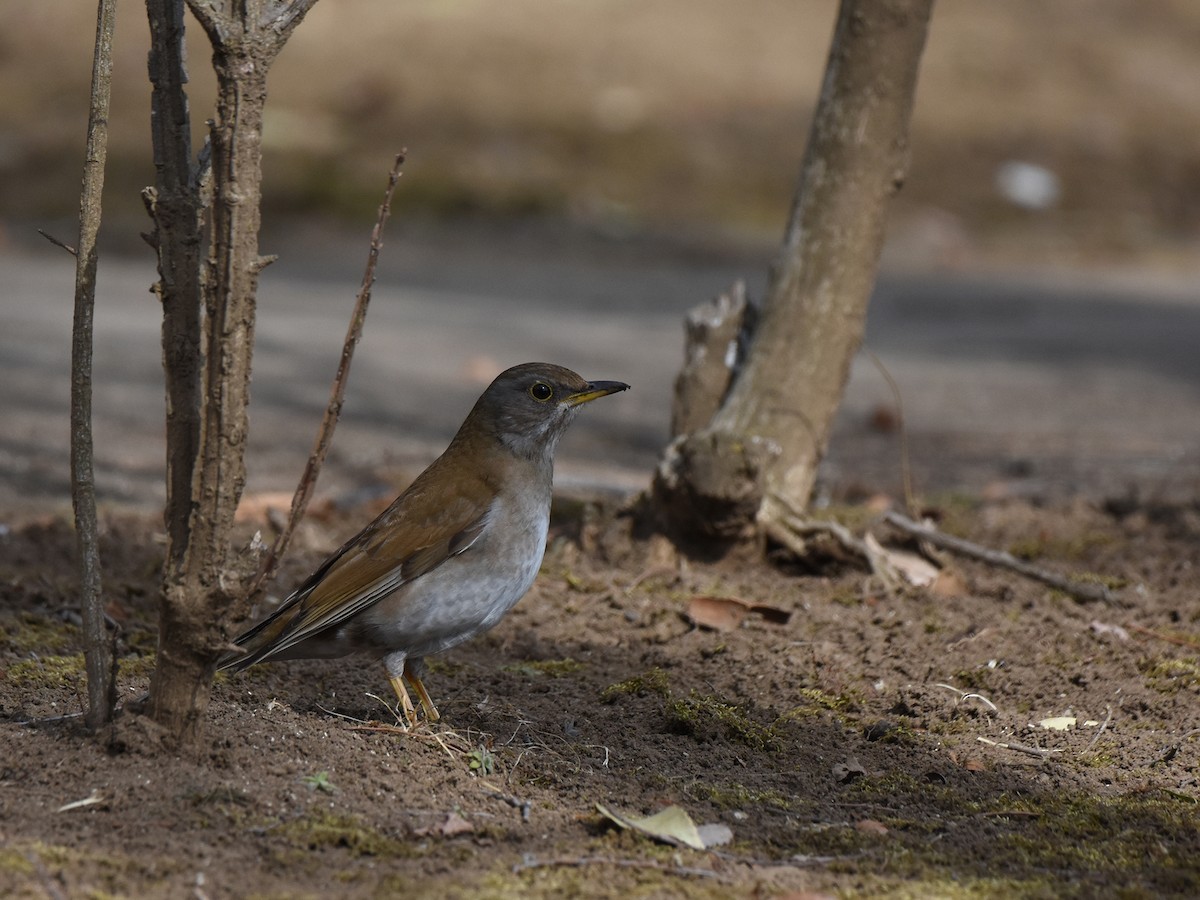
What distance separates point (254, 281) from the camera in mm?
3279

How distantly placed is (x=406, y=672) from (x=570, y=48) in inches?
828

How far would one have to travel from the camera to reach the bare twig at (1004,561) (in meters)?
5.72

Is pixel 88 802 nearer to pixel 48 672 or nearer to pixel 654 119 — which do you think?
pixel 48 672

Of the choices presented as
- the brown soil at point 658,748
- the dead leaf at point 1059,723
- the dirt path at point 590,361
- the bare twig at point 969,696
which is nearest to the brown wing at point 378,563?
the brown soil at point 658,748

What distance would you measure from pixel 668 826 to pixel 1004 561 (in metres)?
2.96

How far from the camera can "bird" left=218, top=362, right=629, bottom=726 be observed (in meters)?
4.30

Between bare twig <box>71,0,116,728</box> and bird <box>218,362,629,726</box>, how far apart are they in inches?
24.5

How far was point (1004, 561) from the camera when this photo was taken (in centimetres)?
595

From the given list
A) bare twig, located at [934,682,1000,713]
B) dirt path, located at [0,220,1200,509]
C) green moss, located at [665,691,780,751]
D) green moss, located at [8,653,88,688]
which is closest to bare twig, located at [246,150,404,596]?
green moss, located at [8,653,88,688]

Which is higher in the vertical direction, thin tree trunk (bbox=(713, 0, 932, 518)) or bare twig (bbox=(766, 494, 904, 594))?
thin tree trunk (bbox=(713, 0, 932, 518))

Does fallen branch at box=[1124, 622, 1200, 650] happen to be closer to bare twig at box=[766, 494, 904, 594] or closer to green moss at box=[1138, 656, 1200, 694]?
green moss at box=[1138, 656, 1200, 694]

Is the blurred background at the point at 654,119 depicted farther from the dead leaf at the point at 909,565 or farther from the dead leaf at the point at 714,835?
the dead leaf at the point at 714,835

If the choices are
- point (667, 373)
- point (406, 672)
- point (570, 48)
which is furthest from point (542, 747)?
point (570, 48)

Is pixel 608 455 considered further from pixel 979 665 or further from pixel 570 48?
pixel 570 48
